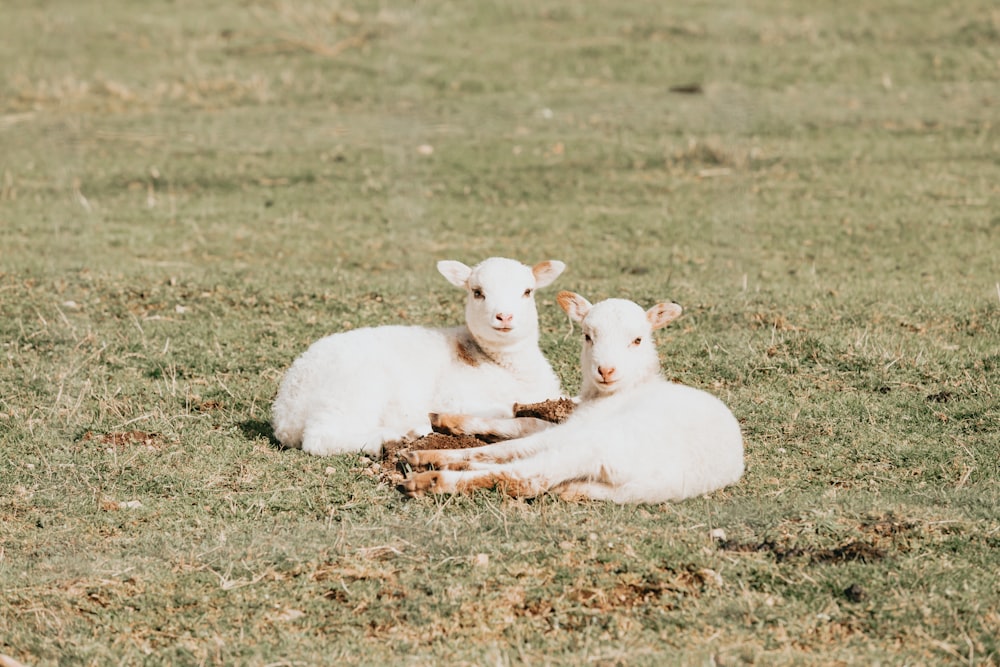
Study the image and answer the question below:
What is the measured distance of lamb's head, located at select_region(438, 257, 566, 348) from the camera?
24.3 ft

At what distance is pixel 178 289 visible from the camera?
34.7 feet

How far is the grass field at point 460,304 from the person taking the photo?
16.8 feet

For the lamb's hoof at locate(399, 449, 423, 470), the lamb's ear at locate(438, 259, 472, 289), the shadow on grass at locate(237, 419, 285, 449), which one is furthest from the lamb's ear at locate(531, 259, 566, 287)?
the shadow on grass at locate(237, 419, 285, 449)

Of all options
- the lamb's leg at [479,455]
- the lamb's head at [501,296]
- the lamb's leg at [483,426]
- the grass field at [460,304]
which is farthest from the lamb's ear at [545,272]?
the lamb's leg at [479,455]

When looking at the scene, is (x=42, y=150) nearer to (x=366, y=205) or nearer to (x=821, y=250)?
(x=366, y=205)

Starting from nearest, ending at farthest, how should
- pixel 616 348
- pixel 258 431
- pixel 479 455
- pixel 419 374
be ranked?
pixel 479 455 → pixel 616 348 → pixel 419 374 → pixel 258 431

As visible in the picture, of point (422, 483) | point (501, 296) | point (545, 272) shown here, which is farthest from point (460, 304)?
point (422, 483)

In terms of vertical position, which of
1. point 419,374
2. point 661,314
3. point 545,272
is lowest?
point 419,374

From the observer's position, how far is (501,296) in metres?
7.42

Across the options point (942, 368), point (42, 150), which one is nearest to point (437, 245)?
point (942, 368)

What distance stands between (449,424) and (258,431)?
1.38 meters

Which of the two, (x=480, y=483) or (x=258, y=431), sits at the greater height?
(x=480, y=483)

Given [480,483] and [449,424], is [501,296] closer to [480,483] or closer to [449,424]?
[449,424]

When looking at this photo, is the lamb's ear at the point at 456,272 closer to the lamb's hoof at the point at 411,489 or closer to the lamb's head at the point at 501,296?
the lamb's head at the point at 501,296
